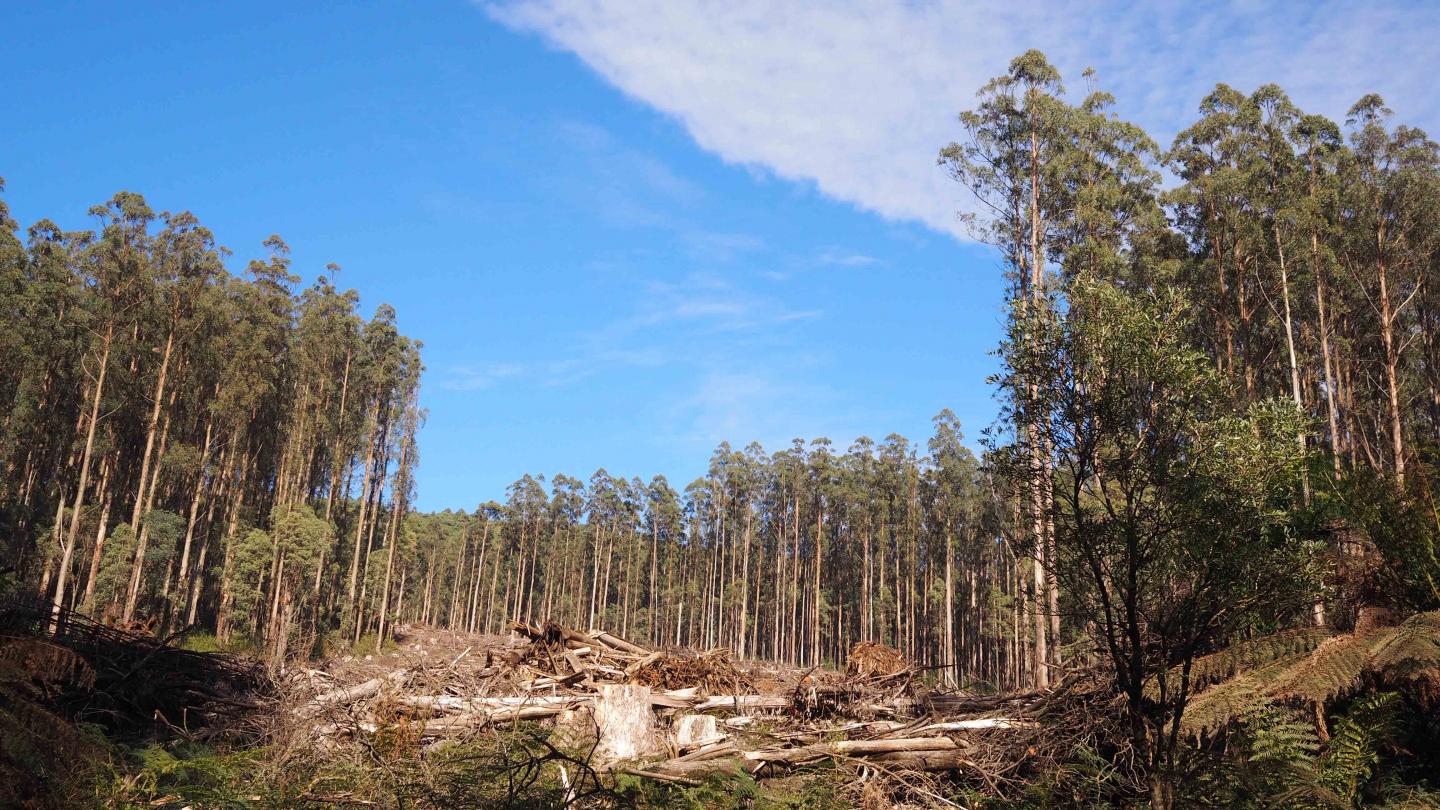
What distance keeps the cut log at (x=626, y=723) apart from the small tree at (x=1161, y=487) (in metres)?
5.67

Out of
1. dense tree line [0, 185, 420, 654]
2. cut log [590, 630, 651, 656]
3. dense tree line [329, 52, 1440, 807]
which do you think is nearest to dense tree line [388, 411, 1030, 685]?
dense tree line [329, 52, 1440, 807]

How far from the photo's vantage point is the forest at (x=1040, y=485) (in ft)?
27.8

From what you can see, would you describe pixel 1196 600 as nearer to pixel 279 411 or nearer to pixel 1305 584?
pixel 1305 584

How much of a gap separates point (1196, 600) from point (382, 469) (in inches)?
1944

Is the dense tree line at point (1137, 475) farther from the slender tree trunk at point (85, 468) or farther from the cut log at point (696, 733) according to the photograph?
the slender tree trunk at point (85, 468)

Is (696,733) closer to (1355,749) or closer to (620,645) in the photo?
(620,645)

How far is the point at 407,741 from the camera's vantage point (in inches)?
433

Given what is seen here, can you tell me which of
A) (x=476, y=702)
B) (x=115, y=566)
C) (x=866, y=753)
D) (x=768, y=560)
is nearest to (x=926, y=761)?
(x=866, y=753)

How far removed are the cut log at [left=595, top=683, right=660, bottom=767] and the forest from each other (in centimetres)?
413

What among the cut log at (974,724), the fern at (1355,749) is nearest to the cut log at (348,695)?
the cut log at (974,724)

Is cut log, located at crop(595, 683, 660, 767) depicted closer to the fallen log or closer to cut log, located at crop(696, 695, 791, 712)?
the fallen log

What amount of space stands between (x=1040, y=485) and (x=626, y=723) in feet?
20.1

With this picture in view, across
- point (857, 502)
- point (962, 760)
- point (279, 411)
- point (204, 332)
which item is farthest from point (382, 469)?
point (962, 760)

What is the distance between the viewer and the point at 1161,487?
8.49 m
